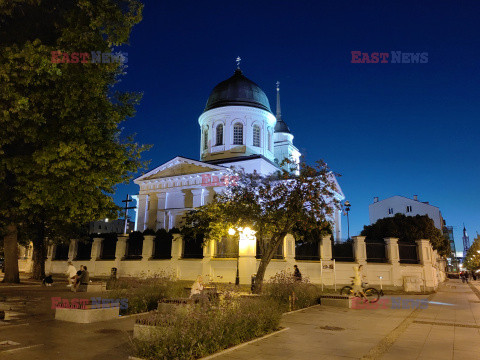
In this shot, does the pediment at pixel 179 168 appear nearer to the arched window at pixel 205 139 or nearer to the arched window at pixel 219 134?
the arched window at pixel 219 134

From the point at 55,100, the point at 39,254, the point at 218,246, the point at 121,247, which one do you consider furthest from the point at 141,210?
the point at 55,100

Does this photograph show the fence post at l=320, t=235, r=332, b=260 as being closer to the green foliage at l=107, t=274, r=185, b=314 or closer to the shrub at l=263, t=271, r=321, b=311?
the shrub at l=263, t=271, r=321, b=311

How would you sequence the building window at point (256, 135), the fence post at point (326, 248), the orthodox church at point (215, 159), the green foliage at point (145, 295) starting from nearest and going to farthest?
the green foliage at point (145, 295) < the fence post at point (326, 248) < the orthodox church at point (215, 159) < the building window at point (256, 135)

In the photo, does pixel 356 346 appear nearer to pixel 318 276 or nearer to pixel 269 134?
pixel 318 276

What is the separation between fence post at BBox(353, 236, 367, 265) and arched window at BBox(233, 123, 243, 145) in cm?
2604

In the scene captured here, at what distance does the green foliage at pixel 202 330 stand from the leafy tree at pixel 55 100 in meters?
6.40

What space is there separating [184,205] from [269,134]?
48.6 feet

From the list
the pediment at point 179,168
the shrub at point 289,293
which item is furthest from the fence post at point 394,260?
the pediment at point 179,168

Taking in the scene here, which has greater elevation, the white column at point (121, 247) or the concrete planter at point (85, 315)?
the white column at point (121, 247)

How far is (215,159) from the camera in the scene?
155ft

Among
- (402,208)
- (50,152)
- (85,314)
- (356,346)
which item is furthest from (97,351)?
(402,208)

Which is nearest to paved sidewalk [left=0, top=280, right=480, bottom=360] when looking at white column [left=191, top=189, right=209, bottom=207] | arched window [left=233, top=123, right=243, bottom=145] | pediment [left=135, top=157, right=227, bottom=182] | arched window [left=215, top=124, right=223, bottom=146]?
white column [left=191, top=189, right=209, bottom=207]

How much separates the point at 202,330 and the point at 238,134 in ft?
138

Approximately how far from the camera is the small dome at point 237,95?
48.8 meters
